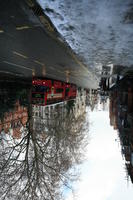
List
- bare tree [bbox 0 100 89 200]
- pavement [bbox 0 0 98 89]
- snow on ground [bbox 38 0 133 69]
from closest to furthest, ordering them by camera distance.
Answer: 1. snow on ground [bbox 38 0 133 69]
2. pavement [bbox 0 0 98 89]
3. bare tree [bbox 0 100 89 200]

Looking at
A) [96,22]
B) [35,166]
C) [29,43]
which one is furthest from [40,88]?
[96,22]

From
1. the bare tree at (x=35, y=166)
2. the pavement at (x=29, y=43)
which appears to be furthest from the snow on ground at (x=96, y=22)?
the bare tree at (x=35, y=166)

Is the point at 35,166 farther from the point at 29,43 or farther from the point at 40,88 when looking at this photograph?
the point at 29,43

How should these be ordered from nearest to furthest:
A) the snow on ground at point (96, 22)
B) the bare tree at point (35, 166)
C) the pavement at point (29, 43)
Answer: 1. the snow on ground at point (96, 22)
2. the pavement at point (29, 43)
3. the bare tree at point (35, 166)

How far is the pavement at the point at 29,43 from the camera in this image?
26.4 feet

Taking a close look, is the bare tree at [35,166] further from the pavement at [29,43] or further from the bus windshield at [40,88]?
the pavement at [29,43]

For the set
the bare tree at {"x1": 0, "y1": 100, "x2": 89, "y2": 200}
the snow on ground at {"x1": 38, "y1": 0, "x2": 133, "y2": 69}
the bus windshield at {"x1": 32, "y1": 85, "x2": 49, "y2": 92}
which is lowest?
the bare tree at {"x1": 0, "y1": 100, "x2": 89, "y2": 200}

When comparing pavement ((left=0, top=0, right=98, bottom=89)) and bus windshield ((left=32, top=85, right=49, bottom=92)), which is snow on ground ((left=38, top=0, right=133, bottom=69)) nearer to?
pavement ((left=0, top=0, right=98, bottom=89))

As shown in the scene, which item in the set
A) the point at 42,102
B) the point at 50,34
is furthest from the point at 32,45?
the point at 42,102

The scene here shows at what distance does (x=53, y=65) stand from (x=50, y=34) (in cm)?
381

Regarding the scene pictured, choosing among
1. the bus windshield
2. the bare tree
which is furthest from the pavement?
the bare tree

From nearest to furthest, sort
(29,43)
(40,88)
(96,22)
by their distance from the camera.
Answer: (96,22) < (29,43) < (40,88)

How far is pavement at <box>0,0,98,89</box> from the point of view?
26.4 feet

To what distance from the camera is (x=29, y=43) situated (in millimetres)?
10172
